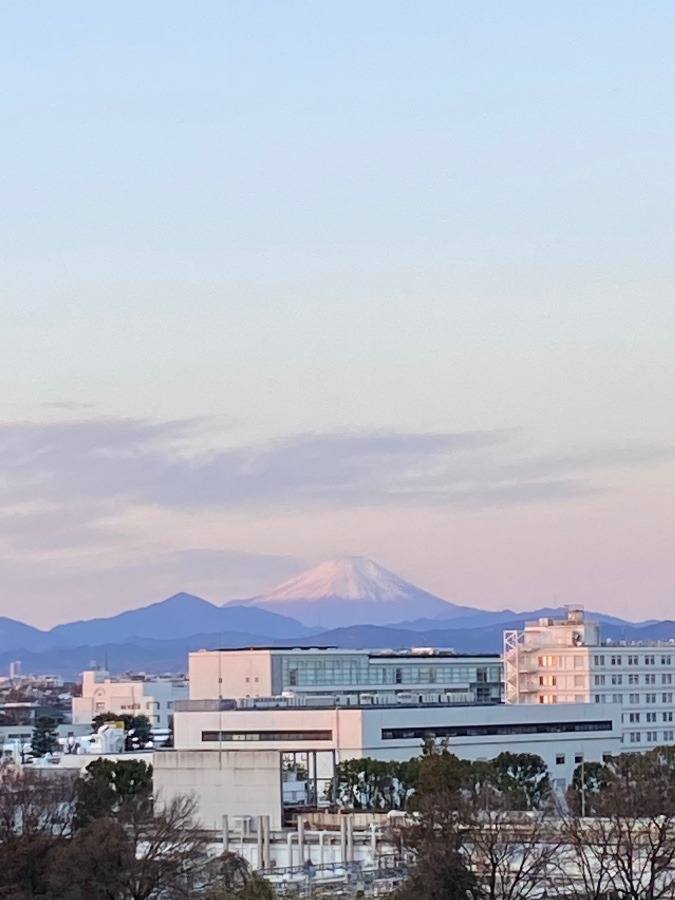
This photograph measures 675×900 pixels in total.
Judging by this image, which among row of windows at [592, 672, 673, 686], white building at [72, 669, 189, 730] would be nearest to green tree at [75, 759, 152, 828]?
row of windows at [592, 672, 673, 686]

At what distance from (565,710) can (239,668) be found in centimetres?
2157

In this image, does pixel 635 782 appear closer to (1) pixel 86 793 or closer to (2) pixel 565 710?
(1) pixel 86 793

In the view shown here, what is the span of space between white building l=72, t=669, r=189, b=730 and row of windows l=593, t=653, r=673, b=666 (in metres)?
50.5

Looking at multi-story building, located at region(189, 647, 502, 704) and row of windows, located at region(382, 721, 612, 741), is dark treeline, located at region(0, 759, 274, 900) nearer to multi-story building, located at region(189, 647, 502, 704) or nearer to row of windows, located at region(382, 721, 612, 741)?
row of windows, located at region(382, 721, 612, 741)

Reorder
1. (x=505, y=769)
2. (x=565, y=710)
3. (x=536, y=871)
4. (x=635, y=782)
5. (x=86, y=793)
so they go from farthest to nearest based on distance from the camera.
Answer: (x=565, y=710) < (x=505, y=769) < (x=86, y=793) < (x=635, y=782) < (x=536, y=871)

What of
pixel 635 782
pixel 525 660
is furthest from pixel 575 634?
pixel 635 782

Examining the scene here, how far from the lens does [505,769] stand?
73625mm

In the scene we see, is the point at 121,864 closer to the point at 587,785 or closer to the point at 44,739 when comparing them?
the point at 587,785

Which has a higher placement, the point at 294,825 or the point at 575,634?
the point at 575,634

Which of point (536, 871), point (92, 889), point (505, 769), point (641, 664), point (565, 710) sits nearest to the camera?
point (536, 871)

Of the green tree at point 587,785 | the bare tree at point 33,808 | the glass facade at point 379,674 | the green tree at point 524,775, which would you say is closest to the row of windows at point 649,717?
the glass facade at point 379,674

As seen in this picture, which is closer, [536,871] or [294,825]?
[536,871]

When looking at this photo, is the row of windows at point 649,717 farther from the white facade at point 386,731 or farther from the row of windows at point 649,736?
the white facade at point 386,731

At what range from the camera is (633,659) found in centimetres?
10219
